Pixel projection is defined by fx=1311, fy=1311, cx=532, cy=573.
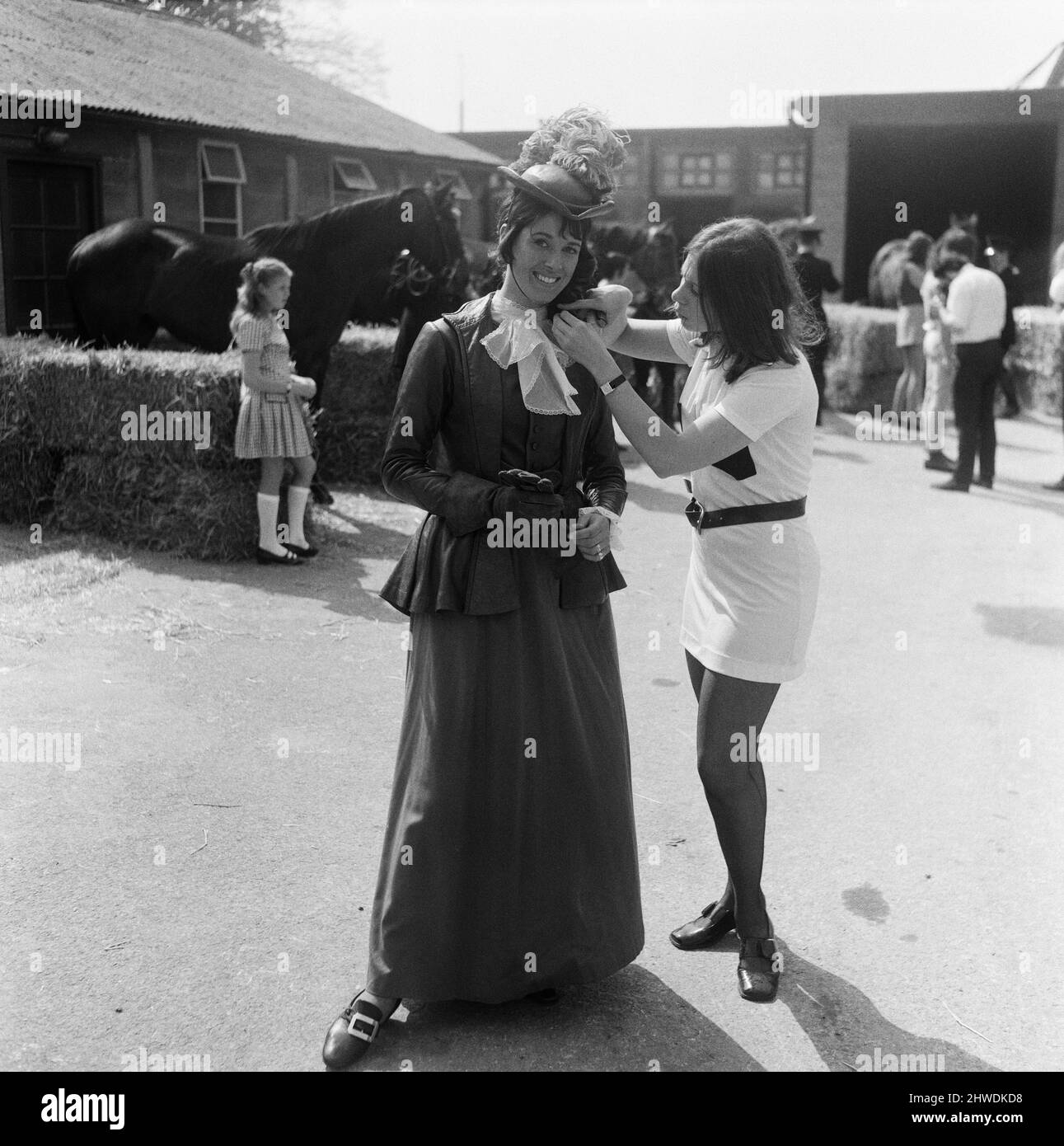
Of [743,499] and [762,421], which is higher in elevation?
[762,421]

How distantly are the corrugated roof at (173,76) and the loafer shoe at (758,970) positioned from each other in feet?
36.1

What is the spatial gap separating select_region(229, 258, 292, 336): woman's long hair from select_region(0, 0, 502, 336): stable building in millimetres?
1839

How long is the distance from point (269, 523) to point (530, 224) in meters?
5.19

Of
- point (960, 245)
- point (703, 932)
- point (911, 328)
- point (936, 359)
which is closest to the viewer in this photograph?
point (703, 932)

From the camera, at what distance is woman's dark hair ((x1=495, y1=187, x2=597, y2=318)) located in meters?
3.02

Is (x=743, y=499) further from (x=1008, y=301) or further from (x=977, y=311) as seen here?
(x=1008, y=301)

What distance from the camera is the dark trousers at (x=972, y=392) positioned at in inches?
423

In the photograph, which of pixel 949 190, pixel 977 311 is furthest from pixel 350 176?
pixel 949 190

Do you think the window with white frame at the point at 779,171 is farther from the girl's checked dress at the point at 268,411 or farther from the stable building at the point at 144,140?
the girl's checked dress at the point at 268,411

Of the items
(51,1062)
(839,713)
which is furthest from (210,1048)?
(839,713)

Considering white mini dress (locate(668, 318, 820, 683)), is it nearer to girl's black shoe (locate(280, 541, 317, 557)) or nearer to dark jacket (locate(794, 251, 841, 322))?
girl's black shoe (locate(280, 541, 317, 557))

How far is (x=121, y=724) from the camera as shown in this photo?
5.30 meters

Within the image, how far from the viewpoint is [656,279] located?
42.0ft

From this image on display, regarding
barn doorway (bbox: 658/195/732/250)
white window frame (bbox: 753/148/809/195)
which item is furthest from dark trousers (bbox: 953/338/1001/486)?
white window frame (bbox: 753/148/809/195)
